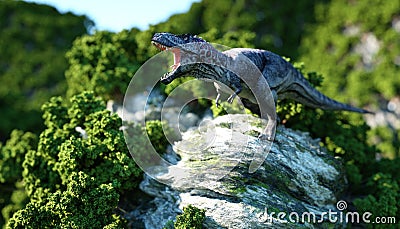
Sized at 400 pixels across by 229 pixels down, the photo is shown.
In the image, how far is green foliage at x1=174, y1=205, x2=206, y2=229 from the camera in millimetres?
5037

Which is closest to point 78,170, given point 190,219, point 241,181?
point 190,219

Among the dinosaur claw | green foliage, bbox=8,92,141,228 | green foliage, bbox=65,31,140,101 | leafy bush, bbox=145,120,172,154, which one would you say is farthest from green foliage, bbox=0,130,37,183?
the dinosaur claw

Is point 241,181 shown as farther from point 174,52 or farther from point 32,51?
point 32,51

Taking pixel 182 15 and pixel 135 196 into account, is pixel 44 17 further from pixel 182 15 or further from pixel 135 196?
pixel 135 196

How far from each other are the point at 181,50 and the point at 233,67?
760 millimetres

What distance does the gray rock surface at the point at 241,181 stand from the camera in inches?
206

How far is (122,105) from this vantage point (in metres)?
7.68

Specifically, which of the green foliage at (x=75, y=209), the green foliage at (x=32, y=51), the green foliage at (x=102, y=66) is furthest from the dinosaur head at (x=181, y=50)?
the green foliage at (x=32, y=51)

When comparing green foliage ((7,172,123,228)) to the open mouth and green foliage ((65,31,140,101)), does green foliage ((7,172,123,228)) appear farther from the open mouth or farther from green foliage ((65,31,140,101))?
green foliage ((65,31,140,101))

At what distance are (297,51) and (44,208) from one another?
31.7ft

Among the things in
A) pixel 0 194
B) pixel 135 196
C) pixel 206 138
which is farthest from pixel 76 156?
pixel 0 194

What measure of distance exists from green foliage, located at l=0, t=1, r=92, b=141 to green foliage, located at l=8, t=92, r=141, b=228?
17.3ft

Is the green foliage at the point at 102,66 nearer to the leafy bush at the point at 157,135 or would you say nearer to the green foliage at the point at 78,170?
the green foliage at the point at 78,170

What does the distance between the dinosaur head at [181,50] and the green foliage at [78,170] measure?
57.8 inches
